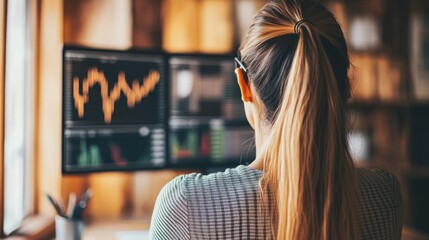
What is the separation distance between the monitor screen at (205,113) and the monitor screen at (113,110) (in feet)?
0.19

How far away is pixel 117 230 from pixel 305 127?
1.19 metres

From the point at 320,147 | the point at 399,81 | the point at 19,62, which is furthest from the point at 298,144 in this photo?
the point at 399,81

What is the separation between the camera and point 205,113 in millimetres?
2025

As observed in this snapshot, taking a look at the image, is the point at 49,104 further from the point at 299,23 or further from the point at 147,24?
the point at 299,23

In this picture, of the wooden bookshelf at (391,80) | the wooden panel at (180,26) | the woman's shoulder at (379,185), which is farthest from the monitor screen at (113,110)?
the wooden bookshelf at (391,80)

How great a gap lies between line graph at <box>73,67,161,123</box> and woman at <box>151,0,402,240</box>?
875 mm

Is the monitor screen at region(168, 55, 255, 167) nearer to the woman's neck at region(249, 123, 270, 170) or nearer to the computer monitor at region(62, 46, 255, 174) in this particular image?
the computer monitor at region(62, 46, 255, 174)

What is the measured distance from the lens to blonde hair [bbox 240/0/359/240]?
940 mm

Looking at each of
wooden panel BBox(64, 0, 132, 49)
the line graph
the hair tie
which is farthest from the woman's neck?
wooden panel BBox(64, 0, 132, 49)

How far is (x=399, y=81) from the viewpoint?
3061mm

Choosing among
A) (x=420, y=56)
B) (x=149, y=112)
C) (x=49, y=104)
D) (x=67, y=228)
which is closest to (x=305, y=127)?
(x=67, y=228)

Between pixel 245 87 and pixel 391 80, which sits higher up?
pixel 391 80

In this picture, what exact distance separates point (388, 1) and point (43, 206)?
2.21 m

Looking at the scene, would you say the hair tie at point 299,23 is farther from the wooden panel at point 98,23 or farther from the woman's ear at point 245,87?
the wooden panel at point 98,23
